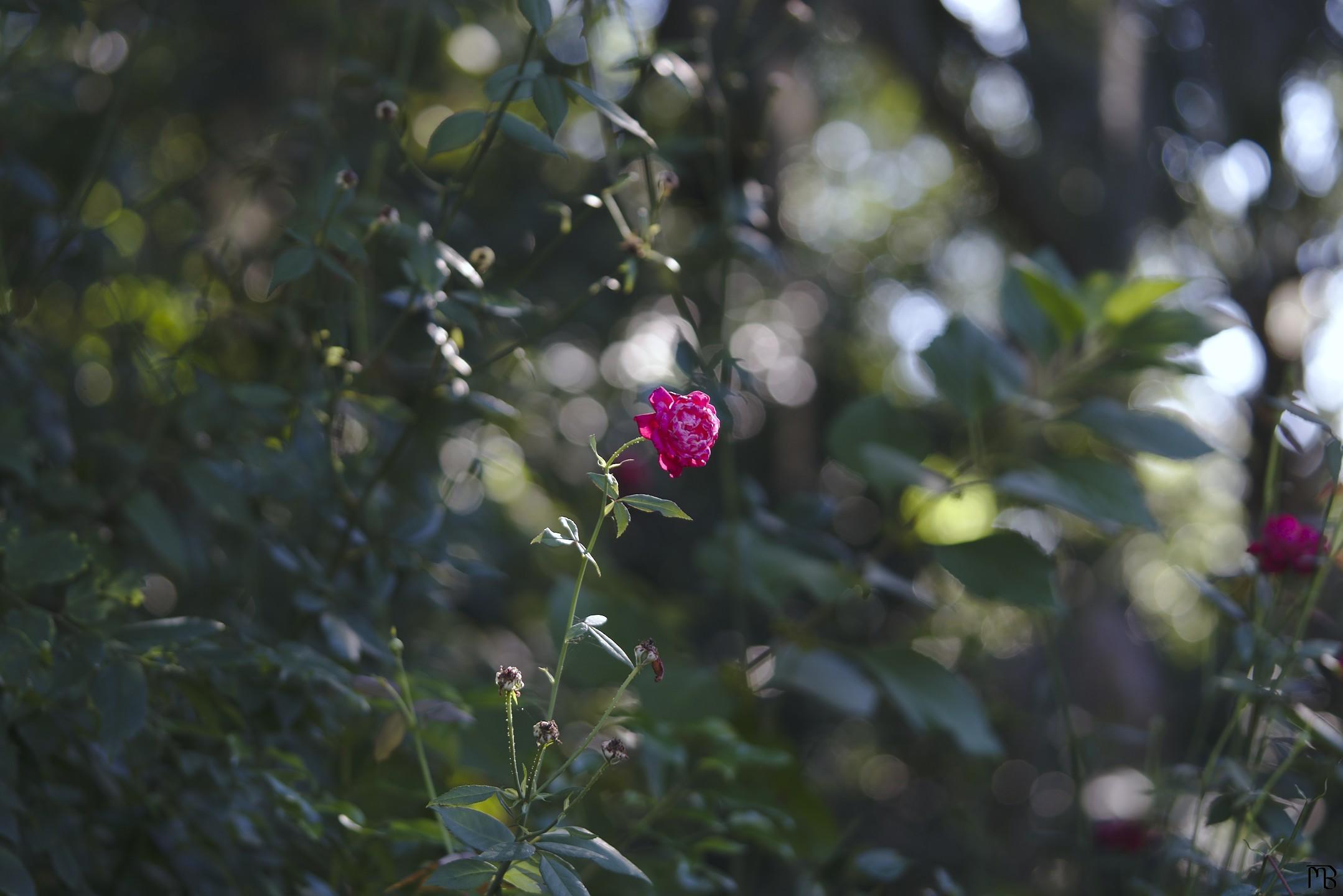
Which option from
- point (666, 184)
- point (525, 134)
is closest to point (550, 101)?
point (525, 134)

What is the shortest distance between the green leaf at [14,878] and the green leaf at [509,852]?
1.01ft

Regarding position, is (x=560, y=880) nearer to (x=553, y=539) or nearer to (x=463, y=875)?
(x=463, y=875)

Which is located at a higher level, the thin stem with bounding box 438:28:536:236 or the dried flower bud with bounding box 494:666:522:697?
the thin stem with bounding box 438:28:536:236

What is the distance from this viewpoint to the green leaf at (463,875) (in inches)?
21.4

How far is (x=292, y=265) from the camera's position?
759 millimetres

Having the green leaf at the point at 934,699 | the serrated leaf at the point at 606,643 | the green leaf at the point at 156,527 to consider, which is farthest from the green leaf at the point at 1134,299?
the green leaf at the point at 156,527

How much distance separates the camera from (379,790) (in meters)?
0.96

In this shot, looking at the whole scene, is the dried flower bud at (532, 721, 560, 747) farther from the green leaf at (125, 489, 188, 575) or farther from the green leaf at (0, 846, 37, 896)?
the green leaf at (125, 489, 188, 575)

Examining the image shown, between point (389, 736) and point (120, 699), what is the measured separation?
0.29 meters

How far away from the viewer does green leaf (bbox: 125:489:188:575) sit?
38.2 inches

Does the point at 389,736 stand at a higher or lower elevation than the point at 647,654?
lower

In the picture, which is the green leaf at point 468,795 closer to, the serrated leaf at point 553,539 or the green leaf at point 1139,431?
the serrated leaf at point 553,539

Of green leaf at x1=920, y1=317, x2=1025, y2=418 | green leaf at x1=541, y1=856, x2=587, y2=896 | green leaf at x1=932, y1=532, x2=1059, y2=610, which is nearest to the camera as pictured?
green leaf at x1=541, y1=856, x2=587, y2=896

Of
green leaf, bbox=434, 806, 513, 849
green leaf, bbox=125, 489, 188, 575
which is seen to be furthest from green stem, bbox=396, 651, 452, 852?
green leaf, bbox=125, 489, 188, 575
